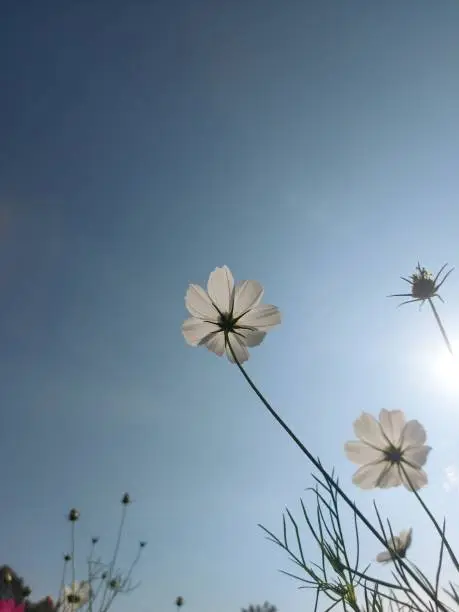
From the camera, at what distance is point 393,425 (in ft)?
3.94

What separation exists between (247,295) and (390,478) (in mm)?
509

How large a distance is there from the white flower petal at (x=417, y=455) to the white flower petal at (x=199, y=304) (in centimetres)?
52

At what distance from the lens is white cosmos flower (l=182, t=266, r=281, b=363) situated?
1188mm

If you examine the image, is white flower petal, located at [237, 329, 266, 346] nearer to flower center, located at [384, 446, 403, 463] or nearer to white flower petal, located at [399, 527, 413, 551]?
flower center, located at [384, 446, 403, 463]

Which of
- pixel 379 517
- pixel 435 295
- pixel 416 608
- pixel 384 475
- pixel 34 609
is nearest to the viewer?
pixel 416 608

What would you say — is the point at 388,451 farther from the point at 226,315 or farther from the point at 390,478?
the point at 226,315

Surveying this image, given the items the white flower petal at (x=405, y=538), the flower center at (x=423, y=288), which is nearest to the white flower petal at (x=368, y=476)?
the white flower petal at (x=405, y=538)

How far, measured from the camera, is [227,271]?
120 centimetres

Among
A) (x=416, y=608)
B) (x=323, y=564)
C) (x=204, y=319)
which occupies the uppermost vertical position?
(x=204, y=319)

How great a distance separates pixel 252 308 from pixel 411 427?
0.44 metres

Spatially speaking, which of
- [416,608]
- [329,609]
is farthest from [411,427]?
[416,608]

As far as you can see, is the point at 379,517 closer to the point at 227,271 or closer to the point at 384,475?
the point at 384,475

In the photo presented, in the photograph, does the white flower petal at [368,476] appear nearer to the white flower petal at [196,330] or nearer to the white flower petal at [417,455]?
the white flower petal at [417,455]

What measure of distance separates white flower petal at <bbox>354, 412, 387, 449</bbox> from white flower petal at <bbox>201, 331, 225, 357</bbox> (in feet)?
1.19
